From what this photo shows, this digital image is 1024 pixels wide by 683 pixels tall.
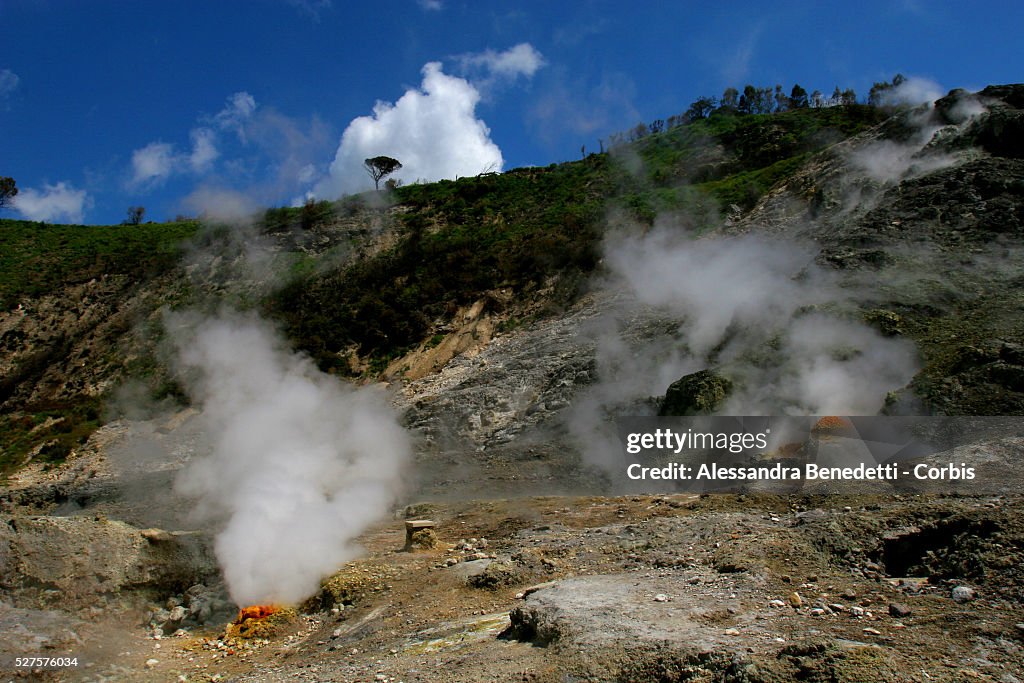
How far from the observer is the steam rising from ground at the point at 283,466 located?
7.71 meters

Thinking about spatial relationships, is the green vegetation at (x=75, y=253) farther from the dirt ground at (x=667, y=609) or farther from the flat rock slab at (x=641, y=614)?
the flat rock slab at (x=641, y=614)

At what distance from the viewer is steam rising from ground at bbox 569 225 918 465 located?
427 inches

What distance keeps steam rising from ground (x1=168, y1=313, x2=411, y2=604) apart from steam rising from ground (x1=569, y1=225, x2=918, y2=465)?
434 centimetres

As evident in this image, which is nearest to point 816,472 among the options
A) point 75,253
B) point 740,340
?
point 740,340

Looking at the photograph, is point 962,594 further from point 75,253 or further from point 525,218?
point 75,253

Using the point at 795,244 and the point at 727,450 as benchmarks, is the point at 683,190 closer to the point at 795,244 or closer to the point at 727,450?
the point at 795,244

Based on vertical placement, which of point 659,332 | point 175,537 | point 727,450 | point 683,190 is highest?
point 683,190

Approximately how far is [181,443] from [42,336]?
53.1 ft

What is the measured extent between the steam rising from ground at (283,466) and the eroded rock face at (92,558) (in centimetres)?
43

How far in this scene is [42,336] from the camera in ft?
99.6

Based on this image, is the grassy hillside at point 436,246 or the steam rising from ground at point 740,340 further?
the grassy hillside at point 436,246

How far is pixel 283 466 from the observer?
416 inches

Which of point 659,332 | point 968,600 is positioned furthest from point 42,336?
point 968,600

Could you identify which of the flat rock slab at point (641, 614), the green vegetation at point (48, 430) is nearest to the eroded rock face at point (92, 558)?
the flat rock slab at point (641, 614)
